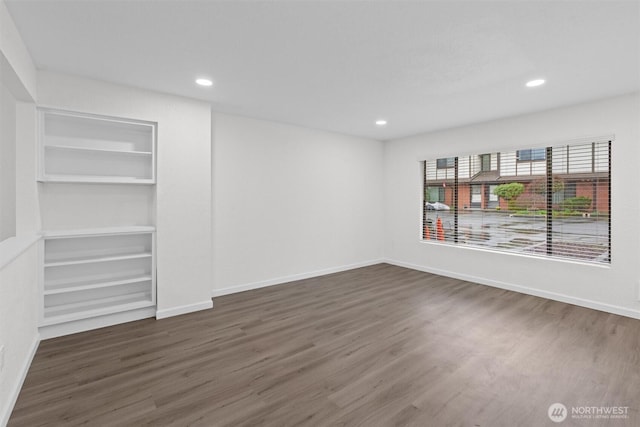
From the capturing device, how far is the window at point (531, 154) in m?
4.20

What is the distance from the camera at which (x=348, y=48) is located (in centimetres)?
242

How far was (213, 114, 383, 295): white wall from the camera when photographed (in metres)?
4.24

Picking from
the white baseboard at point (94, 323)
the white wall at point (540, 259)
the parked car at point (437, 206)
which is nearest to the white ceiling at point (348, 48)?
the white wall at point (540, 259)

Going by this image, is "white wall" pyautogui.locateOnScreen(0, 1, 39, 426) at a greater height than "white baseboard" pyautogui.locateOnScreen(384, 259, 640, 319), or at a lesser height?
greater

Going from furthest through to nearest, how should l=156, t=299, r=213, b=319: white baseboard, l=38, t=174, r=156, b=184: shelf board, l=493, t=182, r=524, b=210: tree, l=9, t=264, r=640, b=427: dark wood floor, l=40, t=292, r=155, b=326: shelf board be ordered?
l=493, t=182, r=524, b=210: tree, l=156, t=299, r=213, b=319: white baseboard, l=40, t=292, r=155, b=326: shelf board, l=38, t=174, r=156, b=184: shelf board, l=9, t=264, r=640, b=427: dark wood floor

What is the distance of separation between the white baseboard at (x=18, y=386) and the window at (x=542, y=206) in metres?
5.56

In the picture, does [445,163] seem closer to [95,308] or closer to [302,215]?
[302,215]

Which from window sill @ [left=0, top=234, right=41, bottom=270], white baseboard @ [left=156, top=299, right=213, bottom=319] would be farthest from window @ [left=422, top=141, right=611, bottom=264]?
window sill @ [left=0, top=234, right=41, bottom=270]

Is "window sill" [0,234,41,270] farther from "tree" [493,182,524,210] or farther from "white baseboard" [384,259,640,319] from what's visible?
"tree" [493,182,524,210]

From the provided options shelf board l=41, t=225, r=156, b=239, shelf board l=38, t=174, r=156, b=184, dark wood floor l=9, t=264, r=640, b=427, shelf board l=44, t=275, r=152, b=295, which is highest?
shelf board l=38, t=174, r=156, b=184

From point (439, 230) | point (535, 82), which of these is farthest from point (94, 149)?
point (439, 230)

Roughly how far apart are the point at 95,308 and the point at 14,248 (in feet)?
4.22

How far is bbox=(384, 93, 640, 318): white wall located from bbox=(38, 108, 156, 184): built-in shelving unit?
174 inches

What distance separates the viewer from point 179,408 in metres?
1.95
